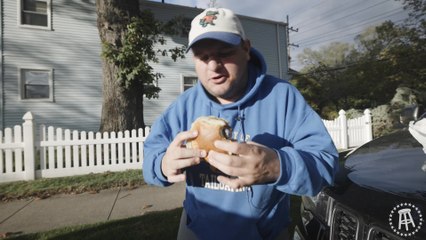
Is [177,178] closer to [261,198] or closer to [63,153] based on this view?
[261,198]

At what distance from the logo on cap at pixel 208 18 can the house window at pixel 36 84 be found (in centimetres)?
1370

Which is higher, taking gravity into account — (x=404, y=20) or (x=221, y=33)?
(x=404, y=20)

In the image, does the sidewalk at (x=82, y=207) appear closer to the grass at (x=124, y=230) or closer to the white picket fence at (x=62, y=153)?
the grass at (x=124, y=230)

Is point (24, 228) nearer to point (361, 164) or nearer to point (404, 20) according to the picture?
point (361, 164)

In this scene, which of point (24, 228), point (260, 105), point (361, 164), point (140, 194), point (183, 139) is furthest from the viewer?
point (140, 194)

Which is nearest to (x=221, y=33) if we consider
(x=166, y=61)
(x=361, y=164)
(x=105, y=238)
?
(x=361, y=164)

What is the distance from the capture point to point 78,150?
24.1ft

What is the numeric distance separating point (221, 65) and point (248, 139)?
1.24 feet

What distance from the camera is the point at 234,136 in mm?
1542

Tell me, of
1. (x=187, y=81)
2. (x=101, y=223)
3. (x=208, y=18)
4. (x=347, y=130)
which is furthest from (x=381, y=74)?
(x=208, y=18)

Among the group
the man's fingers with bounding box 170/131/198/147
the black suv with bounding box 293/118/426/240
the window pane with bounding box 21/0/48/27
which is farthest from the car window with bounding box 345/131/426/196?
the window pane with bounding box 21/0/48/27

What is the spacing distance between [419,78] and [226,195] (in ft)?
64.2

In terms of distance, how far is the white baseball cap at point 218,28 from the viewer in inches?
54.9

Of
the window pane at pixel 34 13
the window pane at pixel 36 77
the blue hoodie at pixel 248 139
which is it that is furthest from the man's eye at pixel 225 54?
the window pane at pixel 34 13
